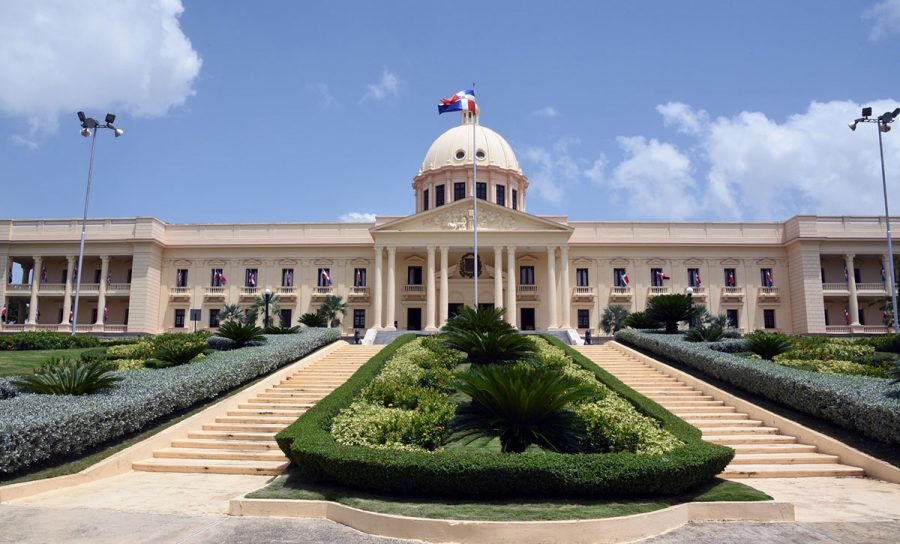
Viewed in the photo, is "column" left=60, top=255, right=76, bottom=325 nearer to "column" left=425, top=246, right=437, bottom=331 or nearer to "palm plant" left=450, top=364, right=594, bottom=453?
"column" left=425, top=246, right=437, bottom=331

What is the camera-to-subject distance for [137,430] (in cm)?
1373

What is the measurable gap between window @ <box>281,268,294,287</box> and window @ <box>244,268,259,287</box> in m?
1.83

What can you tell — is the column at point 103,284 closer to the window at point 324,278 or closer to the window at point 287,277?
the window at point 287,277

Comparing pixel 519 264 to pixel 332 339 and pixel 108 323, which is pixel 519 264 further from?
pixel 108 323

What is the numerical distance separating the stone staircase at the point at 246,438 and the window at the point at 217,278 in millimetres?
30111

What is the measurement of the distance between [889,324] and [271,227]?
42551mm

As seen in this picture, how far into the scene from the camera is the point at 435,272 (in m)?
46.5

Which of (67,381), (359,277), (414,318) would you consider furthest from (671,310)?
(359,277)

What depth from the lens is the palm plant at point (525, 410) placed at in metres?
10.7

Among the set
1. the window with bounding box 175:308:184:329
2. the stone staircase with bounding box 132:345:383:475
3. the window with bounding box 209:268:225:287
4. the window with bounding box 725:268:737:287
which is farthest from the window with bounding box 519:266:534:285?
the stone staircase with bounding box 132:345:383:475

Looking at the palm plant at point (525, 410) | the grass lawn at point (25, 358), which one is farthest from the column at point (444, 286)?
the palm plant at point (525, 410)

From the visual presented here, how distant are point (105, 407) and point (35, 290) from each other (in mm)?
41672

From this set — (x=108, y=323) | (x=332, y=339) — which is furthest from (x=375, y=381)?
(x=108, y=323)

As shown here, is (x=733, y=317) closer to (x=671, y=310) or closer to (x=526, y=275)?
(x=526, y=275)
